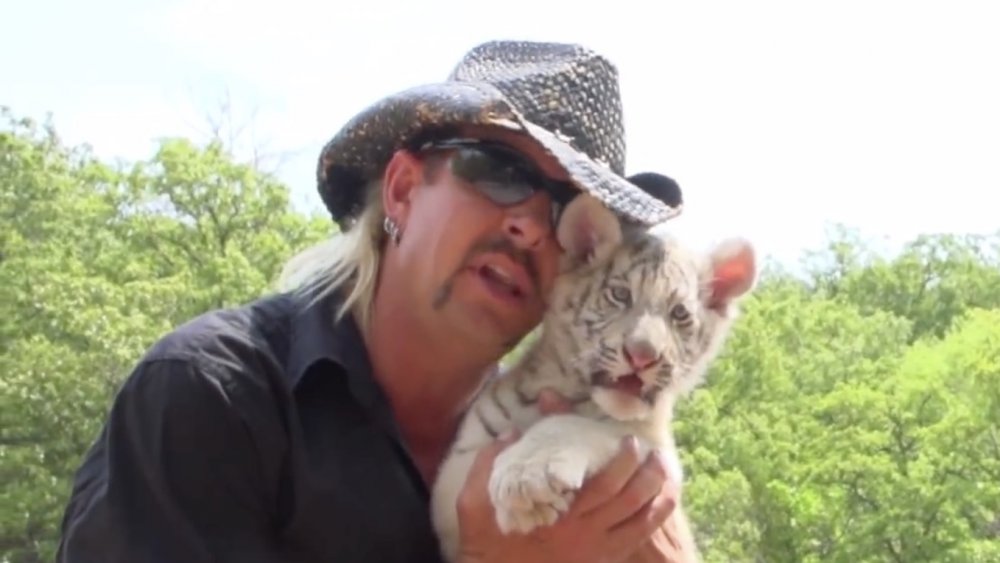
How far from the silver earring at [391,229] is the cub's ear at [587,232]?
47 centimetres

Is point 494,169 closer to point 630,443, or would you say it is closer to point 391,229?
point 391,229

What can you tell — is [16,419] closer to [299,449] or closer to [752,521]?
[752,521]

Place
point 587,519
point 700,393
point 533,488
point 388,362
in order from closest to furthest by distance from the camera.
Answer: point 533,488, point 587,519, point 388,362, point 700,393

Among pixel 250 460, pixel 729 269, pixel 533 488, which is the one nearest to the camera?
pixel 250 460

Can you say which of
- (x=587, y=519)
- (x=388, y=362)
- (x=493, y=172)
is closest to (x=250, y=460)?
(x=388, y=362)

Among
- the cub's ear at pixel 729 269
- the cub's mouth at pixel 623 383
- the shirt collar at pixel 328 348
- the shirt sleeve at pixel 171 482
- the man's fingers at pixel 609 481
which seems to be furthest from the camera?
Result: the cub's ear at pixel 729 269

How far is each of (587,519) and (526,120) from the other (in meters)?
1.14

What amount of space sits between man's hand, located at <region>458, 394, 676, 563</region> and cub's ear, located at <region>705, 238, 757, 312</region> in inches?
23.4

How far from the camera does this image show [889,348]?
32.8 m

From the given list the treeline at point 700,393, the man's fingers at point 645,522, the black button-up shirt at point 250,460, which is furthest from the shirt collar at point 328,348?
the treeline at point 700,393

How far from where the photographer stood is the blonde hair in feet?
13.2

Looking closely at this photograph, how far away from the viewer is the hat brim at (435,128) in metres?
3.84

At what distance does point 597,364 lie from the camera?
13.0ft

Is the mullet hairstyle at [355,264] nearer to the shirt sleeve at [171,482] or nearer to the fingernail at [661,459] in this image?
the shirt sleeve at [171,482]
